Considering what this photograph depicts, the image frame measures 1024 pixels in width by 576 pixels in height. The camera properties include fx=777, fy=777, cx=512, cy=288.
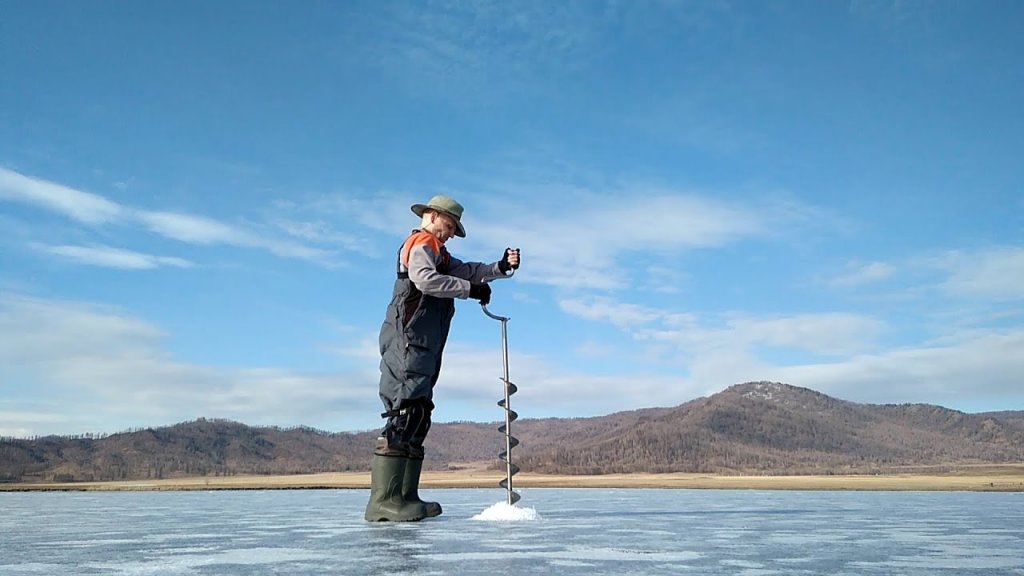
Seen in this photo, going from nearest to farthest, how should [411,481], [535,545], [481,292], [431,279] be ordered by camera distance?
1. [535,545]
2. [431,279]
3. [411,481]
4. [481,292]

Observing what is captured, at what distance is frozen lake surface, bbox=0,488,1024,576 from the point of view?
5043 millimetres

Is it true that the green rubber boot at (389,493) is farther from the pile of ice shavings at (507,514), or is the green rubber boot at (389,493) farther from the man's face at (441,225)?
the man's face at (441,225)

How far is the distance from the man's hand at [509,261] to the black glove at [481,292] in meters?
0.44

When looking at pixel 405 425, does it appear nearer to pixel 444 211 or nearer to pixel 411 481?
pixel 411 481

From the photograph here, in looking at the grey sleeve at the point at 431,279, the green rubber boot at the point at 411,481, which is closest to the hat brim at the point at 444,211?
the grey sleeve at the point at 431,279

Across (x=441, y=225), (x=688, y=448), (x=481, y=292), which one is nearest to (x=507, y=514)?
(x=481, y=292)

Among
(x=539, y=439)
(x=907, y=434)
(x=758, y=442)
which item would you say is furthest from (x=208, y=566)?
(x=539, y=439)

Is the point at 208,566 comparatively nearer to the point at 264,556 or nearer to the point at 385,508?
the point at 264,556

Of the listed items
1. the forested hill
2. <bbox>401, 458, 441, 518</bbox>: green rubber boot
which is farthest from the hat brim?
the forested hill

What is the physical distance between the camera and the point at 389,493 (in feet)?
29.0

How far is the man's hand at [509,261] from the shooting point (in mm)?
9492

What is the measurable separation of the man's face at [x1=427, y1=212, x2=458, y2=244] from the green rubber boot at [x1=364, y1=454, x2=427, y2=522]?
2690mm

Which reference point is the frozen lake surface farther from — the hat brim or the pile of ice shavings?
the hat brim

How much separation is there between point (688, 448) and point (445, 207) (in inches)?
2720
